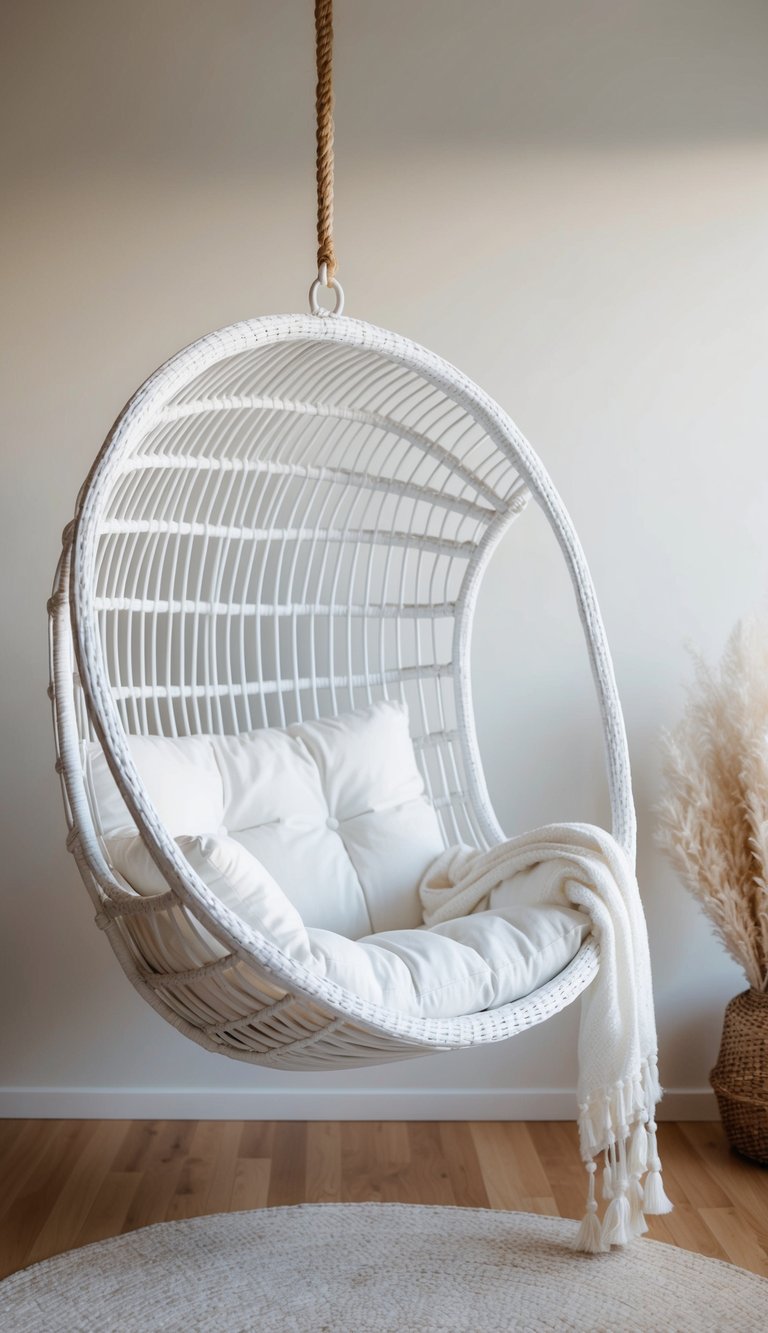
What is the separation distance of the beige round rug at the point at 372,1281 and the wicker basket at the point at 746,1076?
39 centimetres

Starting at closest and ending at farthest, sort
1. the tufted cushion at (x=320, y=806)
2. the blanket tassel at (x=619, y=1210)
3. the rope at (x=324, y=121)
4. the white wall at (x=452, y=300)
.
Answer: the rope at (x=324, y=121)
the blanket tassel at (x=619, y=1210)
the tufted cushion at (x=320, y=806)
the white wall at (x=452, y=300)

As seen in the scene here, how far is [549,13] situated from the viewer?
2.42 m

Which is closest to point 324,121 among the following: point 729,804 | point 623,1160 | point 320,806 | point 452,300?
point 452,300

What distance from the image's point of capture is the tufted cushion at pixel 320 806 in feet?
6.41

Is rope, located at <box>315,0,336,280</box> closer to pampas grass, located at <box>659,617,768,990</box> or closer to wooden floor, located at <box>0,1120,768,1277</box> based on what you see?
pampas grass, located at <box>659,617,768,990</box>

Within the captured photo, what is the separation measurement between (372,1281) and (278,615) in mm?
1141

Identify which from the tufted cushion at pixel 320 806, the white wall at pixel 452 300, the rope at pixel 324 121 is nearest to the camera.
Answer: the rope at pixel 324 121

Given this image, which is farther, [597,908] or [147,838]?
[597,908]

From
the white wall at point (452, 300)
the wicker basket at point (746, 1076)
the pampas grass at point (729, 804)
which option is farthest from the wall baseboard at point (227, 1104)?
the pampas grass at point (729, 804)

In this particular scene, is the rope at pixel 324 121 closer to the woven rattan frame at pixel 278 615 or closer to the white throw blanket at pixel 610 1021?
the woven rattan frame at pixel 278 615

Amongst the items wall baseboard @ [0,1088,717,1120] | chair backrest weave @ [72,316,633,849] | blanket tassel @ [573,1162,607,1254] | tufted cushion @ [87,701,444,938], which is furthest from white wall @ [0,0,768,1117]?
blanket tassel @ [573,1162,607,1254]

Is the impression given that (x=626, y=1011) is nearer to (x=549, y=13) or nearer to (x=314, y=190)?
(x=314, y=190)

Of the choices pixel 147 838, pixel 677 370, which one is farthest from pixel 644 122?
pixel 147 838

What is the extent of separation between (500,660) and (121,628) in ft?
2.62
